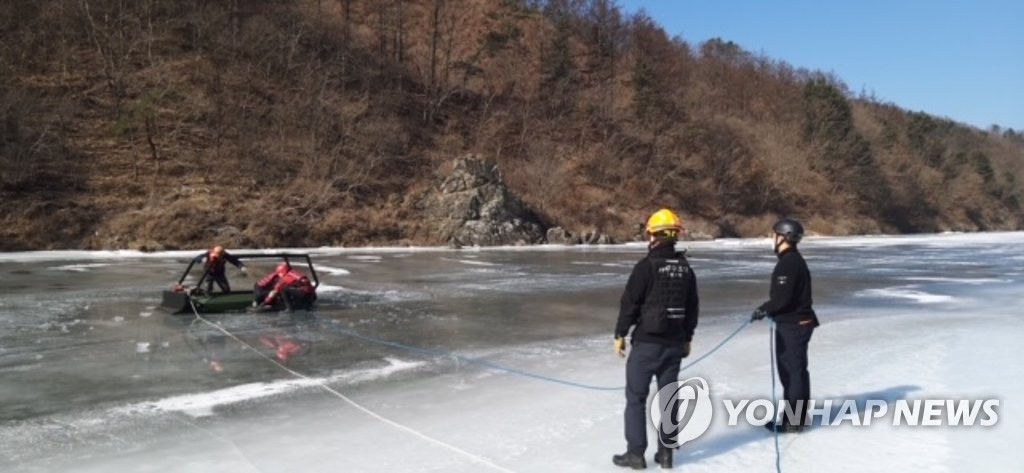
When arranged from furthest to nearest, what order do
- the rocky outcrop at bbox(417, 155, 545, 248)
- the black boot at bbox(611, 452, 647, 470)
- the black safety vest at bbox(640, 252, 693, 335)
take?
the rocky outcrop at bbox(417, 155, 545, 248) → the black boot at bbox(611, 452, 647, 470) → the black safety vest at bbox(640, 252, 693, 335)

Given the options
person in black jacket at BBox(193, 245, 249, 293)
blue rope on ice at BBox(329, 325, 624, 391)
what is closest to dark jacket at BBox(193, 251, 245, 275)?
person in black jacket at BBox(193, 245, 249, 293)

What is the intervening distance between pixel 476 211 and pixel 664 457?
32433 mm

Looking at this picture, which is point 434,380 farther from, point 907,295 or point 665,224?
point 907,295

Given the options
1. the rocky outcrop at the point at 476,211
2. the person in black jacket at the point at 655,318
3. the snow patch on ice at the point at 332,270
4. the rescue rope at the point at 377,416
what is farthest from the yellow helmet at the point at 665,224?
the rocky outcrop at the point at 476,211

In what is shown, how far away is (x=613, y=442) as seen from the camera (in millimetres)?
5000

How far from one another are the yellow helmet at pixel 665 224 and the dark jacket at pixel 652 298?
0.36 ft

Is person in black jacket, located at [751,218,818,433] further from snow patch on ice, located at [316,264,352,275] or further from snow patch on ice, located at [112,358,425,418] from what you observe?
snow patch on ice, located at [316,264,352,275]

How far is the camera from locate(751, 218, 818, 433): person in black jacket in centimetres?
518

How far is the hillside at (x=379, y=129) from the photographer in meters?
32.3

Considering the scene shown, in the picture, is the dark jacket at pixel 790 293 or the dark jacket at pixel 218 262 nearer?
the dark jacket at pixel 790 293

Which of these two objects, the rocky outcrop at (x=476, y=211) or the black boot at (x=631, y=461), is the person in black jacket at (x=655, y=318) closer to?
the black boot at (x=631, y=461)

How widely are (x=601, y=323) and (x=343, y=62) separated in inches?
1636

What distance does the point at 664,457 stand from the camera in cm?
451

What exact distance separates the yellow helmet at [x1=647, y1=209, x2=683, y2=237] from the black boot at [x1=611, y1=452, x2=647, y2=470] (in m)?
1.38
